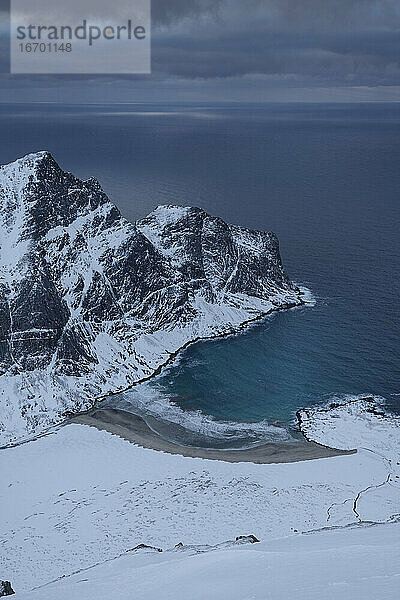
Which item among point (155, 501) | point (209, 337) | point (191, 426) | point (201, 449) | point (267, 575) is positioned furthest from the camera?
point (209, 337)

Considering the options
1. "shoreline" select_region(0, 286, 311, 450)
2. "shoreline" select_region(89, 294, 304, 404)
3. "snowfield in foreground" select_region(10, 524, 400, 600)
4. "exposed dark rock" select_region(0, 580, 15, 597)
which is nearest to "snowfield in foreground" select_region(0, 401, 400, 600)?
"snowfield in foreground" select_region(10, 524, 400, 600)

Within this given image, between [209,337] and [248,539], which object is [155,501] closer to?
[248,539]

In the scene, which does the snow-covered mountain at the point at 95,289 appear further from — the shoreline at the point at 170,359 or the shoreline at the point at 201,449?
the shoreline at the point at 201,449

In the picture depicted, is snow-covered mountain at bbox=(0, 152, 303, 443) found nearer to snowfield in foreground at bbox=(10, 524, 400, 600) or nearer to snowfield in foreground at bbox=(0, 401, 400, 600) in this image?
snowfield in foreground at bbox=(0, 401, 400, 600)

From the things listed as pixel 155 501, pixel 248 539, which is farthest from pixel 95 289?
pixel 248 539

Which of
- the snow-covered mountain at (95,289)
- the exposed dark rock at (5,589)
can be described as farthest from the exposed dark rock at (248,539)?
the snow-covered mountain at (95,289)

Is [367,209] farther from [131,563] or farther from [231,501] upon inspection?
[131,563]

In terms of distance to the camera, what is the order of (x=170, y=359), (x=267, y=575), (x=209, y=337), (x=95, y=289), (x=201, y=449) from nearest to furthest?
1. (x=267, y=575)
2. (x=201, y=449)
3. (x=170, y=359)
4. (x=95, y=289)
5. (x=209, y=337)
